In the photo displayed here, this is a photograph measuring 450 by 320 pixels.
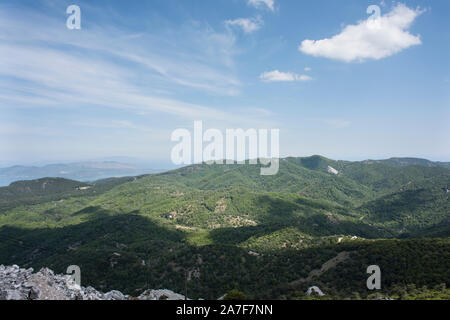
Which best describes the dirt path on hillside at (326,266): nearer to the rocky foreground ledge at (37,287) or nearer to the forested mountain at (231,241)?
Result: the forested mountain at (231,241)

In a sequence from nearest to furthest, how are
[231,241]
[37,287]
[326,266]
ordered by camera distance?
[37,287] → [326,266] → [231,241]

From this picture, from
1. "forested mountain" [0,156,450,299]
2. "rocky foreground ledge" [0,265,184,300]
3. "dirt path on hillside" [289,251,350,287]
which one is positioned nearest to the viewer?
"rocky foreground ledge" [0,265,184,300]

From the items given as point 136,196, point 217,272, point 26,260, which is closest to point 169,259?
point 217,272

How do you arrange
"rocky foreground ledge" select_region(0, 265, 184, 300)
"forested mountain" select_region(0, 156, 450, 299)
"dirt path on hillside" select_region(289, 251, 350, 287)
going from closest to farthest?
1. "rocky foreground ledge" select_region(0, 265, 184, 300)
2. "forested mountain" select_region(0, 156, 450, 299)
3. "dirt path on hillside" select_region(289, 251, 350, 287)

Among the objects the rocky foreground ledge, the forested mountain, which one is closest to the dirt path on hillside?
the forested mountain

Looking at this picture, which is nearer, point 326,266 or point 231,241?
point 326,266

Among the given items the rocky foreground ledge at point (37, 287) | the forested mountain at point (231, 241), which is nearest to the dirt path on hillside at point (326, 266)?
the forested mountain at point (231, 241)

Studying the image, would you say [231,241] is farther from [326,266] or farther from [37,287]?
Result: [37,287]

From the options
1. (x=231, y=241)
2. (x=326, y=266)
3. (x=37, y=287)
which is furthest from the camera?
(x=231, y=241)

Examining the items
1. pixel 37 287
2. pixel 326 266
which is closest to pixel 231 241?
pixel 326 266

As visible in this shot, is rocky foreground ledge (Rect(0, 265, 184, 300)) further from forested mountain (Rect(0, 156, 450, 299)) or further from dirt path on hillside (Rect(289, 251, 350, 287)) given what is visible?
dirt path on hillside (Rect(289, 251, 350, 287))
